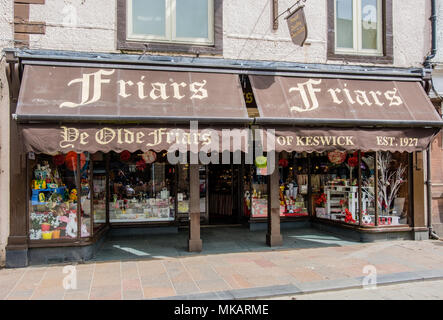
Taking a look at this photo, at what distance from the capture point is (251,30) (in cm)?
850

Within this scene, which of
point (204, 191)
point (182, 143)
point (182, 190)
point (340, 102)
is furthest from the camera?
point (204, 191)

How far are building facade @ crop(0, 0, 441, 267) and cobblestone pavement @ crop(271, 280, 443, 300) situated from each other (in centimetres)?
283

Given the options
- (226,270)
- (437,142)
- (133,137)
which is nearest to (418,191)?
(437,142)

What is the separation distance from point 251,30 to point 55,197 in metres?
5.73

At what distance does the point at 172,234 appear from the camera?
32.2 feet

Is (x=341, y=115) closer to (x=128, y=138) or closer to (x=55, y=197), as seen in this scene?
(x=128, y=138)

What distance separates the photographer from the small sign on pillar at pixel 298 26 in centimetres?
751

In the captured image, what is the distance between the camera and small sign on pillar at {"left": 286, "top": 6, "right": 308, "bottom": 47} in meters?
7.51

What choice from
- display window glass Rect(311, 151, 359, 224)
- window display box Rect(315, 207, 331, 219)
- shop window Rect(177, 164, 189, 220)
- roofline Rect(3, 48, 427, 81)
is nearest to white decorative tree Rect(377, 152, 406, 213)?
display window glass Rect(311, 151, 359, 224)

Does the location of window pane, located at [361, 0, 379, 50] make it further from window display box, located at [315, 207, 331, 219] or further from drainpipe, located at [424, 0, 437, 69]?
window display box, located at [315, 207, 331, 219]

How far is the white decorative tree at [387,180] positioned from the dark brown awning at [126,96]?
4.25 metres

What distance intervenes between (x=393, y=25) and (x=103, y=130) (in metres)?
7.79

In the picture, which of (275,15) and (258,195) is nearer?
(275,15)

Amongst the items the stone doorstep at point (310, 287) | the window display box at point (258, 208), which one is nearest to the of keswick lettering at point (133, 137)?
the stone doorstep at point (310, 287)
